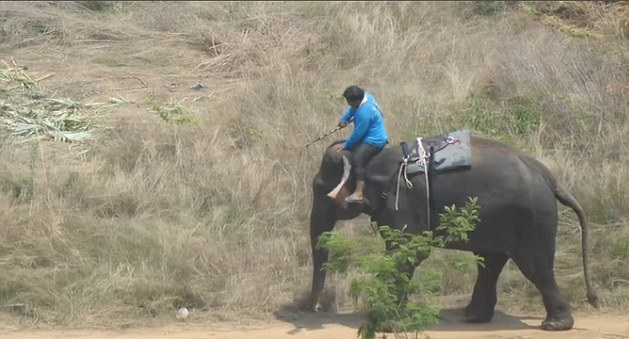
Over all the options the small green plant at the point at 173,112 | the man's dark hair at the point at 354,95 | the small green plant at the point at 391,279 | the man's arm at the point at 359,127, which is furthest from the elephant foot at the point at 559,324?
the small green plant at the point at 173,112

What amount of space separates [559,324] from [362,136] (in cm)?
223

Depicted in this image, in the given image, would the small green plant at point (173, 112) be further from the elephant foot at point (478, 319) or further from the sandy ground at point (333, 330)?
the elephant foot at point (478, 319)

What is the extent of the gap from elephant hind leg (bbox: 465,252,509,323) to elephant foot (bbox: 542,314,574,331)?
1.71 feet

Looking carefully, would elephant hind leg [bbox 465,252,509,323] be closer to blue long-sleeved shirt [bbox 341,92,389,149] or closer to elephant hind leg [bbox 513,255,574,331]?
elephant hind leg [bbox 513,255,574,331]

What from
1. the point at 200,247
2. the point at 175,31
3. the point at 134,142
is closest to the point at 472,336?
the point at 200,247

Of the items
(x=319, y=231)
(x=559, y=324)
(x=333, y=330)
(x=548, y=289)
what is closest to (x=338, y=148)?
(x=319, y=231)

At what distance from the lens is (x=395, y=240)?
8.70m

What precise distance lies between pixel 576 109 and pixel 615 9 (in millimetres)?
4651

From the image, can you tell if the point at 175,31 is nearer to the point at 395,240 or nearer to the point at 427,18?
the point at 427,18

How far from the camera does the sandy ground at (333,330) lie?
969cm

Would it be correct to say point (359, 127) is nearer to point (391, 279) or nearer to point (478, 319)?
point (478, 319)

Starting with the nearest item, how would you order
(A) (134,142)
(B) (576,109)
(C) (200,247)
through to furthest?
(C) (200,247)
(A) (134,142)
(B) (576,109)

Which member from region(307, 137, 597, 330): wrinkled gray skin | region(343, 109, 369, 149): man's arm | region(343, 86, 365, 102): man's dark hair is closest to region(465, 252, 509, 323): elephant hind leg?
region(307, 137, 597, 330): wrinkled gray skin

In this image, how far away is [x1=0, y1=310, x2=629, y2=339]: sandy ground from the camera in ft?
31.8
